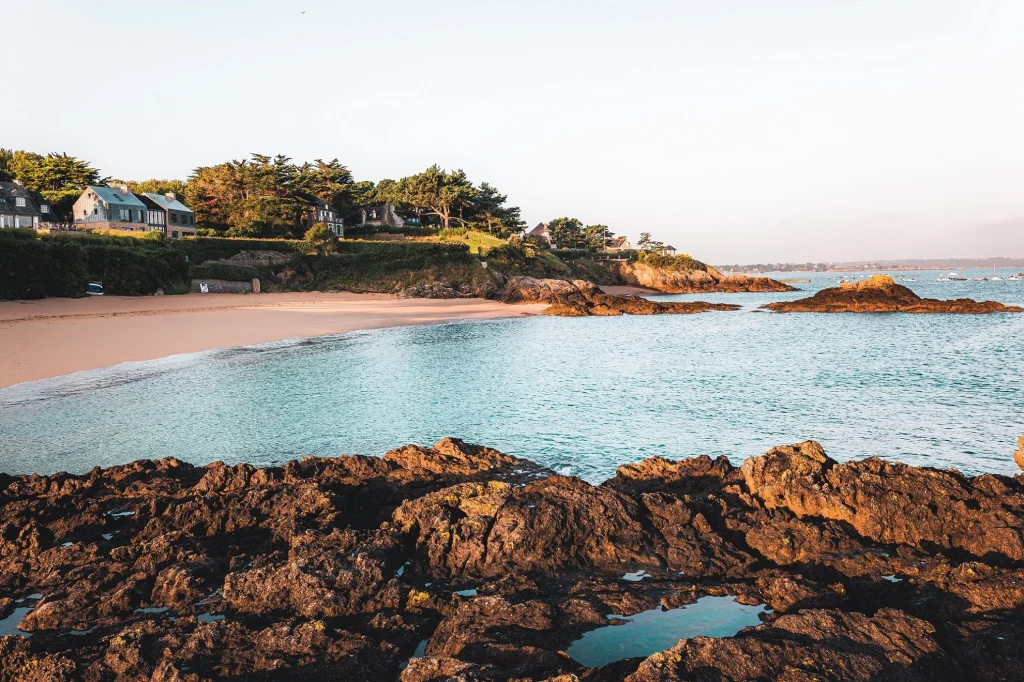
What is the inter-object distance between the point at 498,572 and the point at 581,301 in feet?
184

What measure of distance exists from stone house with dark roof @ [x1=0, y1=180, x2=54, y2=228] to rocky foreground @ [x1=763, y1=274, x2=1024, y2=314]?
71.1m

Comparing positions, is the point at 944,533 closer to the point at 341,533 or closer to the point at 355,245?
the point at 341,533

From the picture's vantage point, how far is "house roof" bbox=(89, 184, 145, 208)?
6606 centimetres

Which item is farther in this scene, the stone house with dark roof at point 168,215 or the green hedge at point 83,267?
the stone house with dark roof at point 168,215

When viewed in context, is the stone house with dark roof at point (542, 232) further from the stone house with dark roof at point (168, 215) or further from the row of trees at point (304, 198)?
the stone house with dark roof at point (168, 215)

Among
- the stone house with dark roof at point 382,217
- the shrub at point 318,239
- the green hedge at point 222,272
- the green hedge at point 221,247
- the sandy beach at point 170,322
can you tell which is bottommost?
the sandy beach at point 170,322

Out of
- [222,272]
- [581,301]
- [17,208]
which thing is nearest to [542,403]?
[581,301]

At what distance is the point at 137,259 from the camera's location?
2046 inches

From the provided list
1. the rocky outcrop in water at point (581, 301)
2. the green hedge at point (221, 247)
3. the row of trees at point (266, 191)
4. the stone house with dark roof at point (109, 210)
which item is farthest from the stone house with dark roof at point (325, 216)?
the rocky outcrop in water at point (581, 301)

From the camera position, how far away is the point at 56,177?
235 feet

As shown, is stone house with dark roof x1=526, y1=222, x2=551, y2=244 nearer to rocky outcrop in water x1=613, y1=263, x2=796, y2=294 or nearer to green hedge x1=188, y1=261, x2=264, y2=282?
rocky outcrop in water x1=613, y1=263, x2=796, y2=294

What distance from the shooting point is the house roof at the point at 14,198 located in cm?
5957

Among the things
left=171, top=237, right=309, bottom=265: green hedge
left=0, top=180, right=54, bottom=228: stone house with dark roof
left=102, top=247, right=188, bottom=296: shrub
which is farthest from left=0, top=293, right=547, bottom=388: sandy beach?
left=0, top=180, right=54, bottom=228: stone house with dark roof

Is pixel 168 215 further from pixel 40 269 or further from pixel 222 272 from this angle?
pixel 40 269
